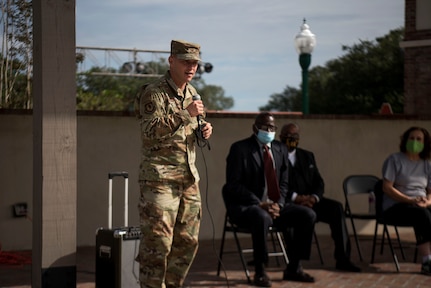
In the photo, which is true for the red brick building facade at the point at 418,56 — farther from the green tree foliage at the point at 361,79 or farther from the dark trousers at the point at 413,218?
the green tree foliage at the point at 361,79

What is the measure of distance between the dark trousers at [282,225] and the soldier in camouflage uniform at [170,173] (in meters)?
1.98

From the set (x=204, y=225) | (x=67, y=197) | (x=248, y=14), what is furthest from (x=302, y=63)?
(x=248, y=14)

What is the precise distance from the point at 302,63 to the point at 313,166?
7892 mm

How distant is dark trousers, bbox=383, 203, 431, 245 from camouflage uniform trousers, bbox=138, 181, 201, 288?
3.48m

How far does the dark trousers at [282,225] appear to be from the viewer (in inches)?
328

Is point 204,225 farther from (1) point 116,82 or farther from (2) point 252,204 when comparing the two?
(1) point 116,82

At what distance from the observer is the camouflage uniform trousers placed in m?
6.20

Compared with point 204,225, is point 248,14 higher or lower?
higher

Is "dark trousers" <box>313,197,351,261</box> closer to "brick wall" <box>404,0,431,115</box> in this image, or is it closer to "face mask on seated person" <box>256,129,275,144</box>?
"face mask on seated person" <box>256,129,275,144</box>

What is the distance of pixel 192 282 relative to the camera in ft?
27.6

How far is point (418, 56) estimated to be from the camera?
56.1ft

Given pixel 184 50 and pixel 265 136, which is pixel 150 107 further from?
pixel 265 136

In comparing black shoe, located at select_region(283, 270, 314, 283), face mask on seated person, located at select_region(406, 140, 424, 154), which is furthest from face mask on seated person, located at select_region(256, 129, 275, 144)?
face mask on seated person, located at select_region(406, 140, 424, 154)

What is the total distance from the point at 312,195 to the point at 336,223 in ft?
1.21
